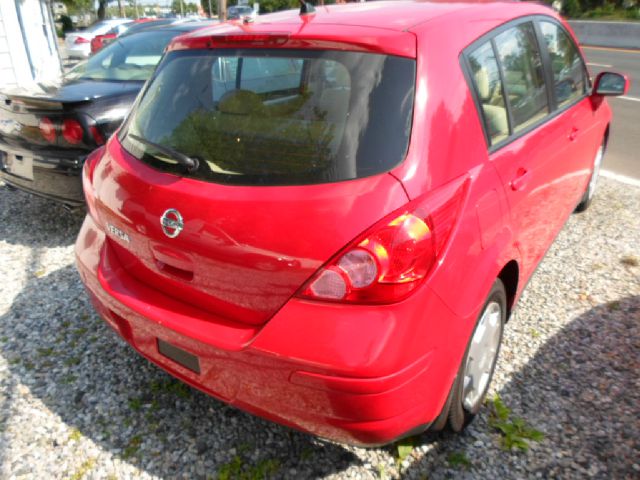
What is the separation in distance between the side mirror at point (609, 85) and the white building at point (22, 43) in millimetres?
9734

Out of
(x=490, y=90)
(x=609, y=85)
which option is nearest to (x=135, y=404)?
(x=490, y=90)

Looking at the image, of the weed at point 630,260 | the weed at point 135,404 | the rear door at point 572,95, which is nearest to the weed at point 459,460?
→ the weed at point 135,404

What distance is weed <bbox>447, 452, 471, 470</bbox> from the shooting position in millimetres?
2221

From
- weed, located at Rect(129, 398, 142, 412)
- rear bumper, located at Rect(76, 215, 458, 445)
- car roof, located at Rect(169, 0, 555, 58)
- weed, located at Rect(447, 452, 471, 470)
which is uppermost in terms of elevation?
car roof, located at Rect(169, 0, 555, 58)

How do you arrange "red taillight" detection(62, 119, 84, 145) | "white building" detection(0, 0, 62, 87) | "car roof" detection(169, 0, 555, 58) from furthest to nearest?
"white building" detection(0, 0, 62, 87) → "red taillight" detection(62, 119, 84, 145) → "car roof" detection(169, 0, 555, 58)

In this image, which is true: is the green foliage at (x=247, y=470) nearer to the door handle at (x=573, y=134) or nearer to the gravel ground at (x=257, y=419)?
the gravel ground at (x=257, y=419)

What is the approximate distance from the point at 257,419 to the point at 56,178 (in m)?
2.65

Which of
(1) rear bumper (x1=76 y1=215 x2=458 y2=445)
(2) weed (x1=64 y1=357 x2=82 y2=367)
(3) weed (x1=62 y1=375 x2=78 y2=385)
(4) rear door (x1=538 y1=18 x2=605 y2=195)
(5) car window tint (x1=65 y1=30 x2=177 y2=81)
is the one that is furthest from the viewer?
(5) car window tint (x1=65 y1=30 x2=177 y2=81)

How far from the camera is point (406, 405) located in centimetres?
178

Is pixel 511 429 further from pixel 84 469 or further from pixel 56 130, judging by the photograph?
pixel 56 130

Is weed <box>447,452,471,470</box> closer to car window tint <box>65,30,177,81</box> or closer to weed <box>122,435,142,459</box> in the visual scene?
weed <box>122,435,142,459</box>

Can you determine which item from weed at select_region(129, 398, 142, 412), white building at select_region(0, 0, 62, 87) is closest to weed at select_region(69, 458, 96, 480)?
weed at select_region(129, 398, 142, 412)

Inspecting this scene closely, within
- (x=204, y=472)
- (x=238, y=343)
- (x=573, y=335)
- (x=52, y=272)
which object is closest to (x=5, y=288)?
(x=52, y=272)

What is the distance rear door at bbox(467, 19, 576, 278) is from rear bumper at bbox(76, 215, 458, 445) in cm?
85
